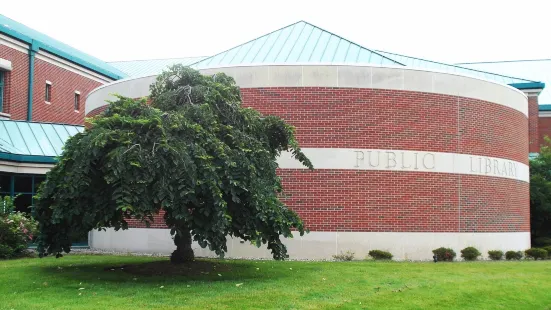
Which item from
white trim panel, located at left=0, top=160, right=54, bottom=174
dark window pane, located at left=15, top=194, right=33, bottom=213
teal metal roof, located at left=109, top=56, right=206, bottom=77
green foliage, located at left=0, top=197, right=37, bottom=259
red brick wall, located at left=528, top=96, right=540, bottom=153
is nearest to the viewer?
green foliage, located at left=0, top=197, right=37, bottom=259

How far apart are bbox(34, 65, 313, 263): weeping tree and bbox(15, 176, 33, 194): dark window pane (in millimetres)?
10743

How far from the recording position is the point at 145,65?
169ft

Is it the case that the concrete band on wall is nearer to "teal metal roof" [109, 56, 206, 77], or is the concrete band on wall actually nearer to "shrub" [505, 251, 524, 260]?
"shrub" [505, 251, 524, 260]

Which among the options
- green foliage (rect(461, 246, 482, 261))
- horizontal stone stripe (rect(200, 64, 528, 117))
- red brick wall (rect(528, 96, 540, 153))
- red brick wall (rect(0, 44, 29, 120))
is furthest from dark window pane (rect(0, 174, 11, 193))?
A: red brick wall (rect(528, 96, 540, 153))

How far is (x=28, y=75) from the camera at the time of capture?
34.3m

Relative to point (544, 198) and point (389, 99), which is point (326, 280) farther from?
point (544, 198)

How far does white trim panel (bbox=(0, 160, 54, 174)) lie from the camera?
23678 mm

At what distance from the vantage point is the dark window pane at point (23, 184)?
24703mm

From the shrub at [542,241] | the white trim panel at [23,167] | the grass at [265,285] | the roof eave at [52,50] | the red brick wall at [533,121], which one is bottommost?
the grass at [265,285]

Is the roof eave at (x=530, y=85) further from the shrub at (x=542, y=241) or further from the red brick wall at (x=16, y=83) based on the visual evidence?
the red brick wall at (x=16, y=83)

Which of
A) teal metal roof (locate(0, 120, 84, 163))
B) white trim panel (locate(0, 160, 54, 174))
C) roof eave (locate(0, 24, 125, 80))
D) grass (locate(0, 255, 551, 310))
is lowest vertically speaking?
grass (locate(0, 255, 551, 310))

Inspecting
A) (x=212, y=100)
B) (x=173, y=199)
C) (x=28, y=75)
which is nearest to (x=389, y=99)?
(x=212, y=100)

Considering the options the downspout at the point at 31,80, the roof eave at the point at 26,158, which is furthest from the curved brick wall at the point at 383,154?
the downspout at the point at 31,80

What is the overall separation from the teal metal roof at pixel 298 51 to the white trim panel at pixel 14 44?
11.3m
